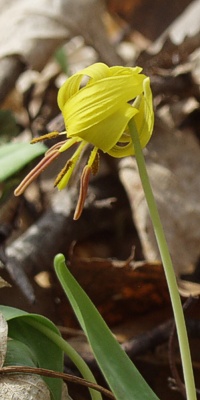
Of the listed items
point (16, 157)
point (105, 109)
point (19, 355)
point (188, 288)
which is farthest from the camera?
point (188, 288)

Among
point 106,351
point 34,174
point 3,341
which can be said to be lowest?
point 106,351

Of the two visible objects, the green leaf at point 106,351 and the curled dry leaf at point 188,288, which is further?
the curled dry leaf at point 188,288

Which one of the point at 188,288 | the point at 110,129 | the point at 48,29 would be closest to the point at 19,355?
the point at 110,129

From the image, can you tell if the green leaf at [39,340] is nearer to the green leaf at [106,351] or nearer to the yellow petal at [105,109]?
the green leaf at [106,351]

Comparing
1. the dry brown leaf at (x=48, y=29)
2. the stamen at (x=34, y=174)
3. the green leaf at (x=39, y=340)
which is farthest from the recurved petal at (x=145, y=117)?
the dry brown leaf at (x=48, y=29)

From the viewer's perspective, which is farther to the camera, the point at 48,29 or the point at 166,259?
the point at 48,29

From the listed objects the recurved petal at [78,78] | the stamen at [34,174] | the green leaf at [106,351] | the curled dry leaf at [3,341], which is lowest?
the green leaf at [106,351]

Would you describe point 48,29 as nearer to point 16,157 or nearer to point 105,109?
point 16,157
